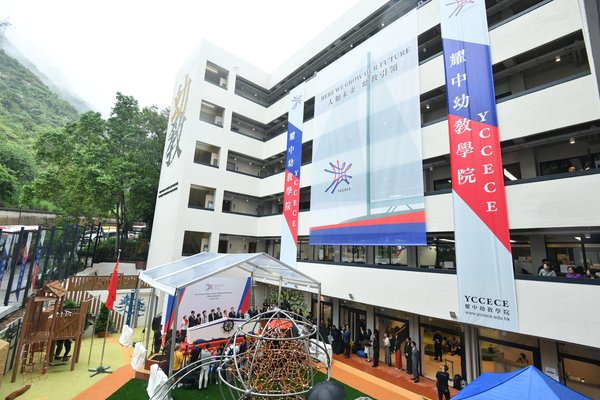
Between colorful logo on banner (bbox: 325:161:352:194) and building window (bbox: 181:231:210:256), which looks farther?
building window (bbox: 181:231:210:256)

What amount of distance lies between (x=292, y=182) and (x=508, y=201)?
1196 centimetres

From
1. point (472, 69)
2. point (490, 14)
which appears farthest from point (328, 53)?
point (472, 69)

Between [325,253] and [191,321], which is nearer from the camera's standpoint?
[191,321]

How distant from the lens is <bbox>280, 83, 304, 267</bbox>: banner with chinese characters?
17.8 m

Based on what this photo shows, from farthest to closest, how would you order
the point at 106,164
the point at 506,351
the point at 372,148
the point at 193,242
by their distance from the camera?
the point at 106,164
the point at 193,242
the point at 372,148
the point at 506,351

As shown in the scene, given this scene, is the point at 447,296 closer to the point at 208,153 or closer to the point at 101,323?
the point at 101,323

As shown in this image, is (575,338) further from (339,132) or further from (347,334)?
(339,132)

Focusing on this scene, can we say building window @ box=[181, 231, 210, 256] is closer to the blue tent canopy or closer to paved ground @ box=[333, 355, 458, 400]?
paved ground @ box=[333, 355, 458, 400]

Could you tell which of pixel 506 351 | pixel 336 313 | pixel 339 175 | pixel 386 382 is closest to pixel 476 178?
pixel 506 351

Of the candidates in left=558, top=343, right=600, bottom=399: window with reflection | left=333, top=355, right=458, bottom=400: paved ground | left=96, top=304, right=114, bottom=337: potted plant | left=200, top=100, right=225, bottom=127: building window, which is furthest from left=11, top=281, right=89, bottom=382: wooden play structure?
left=558, top=343, right=600, bottom=399: window with reflection

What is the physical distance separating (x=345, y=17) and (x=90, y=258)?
84.6 feet

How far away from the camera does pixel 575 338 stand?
7.61m

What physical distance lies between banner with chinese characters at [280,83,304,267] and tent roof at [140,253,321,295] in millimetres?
2755

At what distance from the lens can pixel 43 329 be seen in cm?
1018
